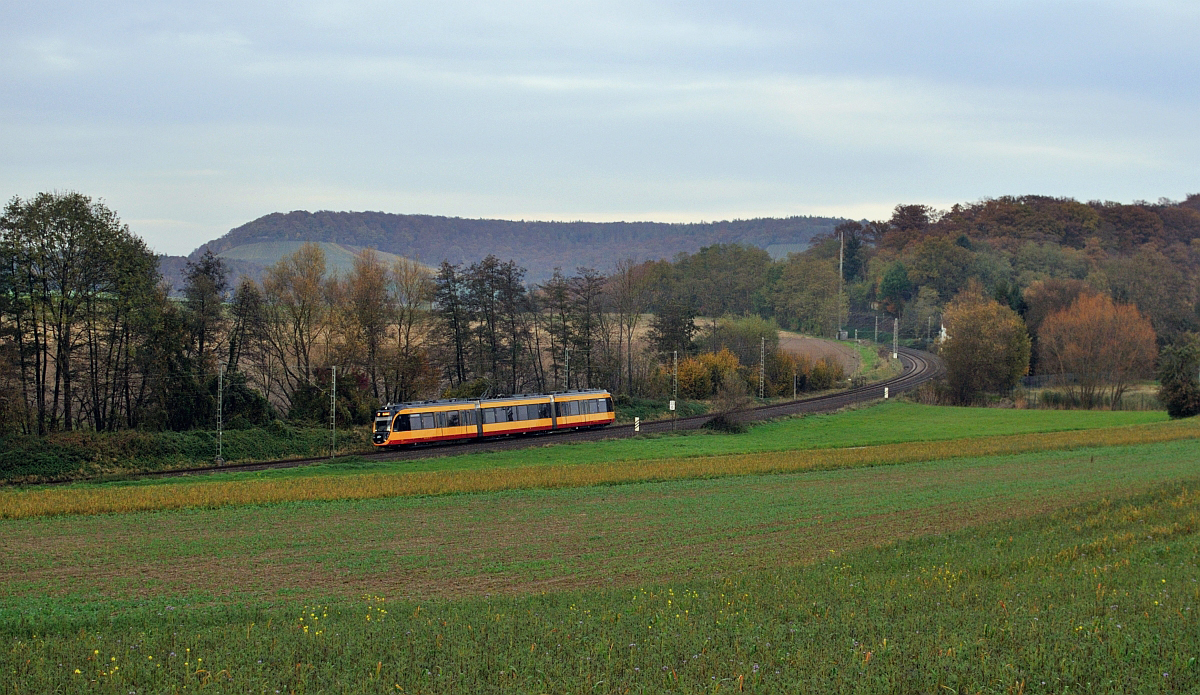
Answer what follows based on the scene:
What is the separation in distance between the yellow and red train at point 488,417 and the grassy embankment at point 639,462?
15.1 feet

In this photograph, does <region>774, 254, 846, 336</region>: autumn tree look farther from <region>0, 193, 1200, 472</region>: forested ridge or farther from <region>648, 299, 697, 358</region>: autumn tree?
<region>648, 299, 697, 358</region>: autumn tree

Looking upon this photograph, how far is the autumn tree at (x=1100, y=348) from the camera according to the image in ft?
293

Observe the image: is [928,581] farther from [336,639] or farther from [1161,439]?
[1161,439]

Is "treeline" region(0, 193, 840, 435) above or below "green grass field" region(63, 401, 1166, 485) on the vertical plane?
above

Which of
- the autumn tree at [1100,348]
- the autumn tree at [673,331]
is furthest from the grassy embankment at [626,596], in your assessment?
the autumn tree at [1100,348]

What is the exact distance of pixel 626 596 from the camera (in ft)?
48.0

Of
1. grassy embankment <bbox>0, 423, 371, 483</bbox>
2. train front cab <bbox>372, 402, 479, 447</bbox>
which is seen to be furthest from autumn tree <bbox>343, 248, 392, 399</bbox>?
train front cab <bbox>372, 402, 479, 447</bbox>

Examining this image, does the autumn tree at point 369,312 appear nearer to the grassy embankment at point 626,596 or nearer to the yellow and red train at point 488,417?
the yellow and red train at point 488,417

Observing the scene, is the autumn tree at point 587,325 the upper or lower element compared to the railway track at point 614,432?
upper

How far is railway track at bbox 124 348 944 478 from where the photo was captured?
146 feet

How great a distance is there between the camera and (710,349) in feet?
318

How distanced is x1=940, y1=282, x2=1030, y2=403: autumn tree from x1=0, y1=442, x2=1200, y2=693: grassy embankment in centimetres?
6410

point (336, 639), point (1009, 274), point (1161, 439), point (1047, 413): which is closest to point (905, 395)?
point (1047, 413)

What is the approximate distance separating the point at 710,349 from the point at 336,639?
8689 centimetres
